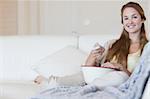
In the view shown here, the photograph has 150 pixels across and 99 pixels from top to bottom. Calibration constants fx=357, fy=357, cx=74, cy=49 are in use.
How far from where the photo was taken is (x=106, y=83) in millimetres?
1854

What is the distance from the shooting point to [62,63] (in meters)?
2.77

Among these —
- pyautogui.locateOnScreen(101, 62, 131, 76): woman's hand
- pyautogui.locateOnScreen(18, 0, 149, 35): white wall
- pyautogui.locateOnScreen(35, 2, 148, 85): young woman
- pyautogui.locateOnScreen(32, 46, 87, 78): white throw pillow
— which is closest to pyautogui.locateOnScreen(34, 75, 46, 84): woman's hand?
pyautogui.locateOnScreen(32, 46, 87, 78): white throw pillow

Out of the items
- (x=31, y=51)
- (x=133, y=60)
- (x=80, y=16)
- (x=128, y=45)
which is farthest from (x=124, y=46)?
(x=80, y=16)

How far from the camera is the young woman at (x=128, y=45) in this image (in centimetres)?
223

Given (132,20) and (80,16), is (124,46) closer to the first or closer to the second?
(132,20)

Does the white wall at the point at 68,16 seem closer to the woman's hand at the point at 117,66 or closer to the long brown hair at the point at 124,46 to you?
the long brown hair at the point at 124,46

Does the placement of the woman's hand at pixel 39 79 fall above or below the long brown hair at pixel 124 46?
below

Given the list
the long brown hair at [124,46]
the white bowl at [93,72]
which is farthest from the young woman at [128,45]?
the white bowl at [93,72]

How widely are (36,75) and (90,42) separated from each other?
511 millimetres

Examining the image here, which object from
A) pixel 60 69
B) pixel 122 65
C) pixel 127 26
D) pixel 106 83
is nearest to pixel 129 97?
pixel 106 83

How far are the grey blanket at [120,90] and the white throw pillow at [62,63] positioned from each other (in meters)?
0.83

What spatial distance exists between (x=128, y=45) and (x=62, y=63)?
631 mm

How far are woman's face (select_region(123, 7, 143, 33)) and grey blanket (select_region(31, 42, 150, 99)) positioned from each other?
0.60 meters

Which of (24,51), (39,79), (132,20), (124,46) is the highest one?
(132,20)
